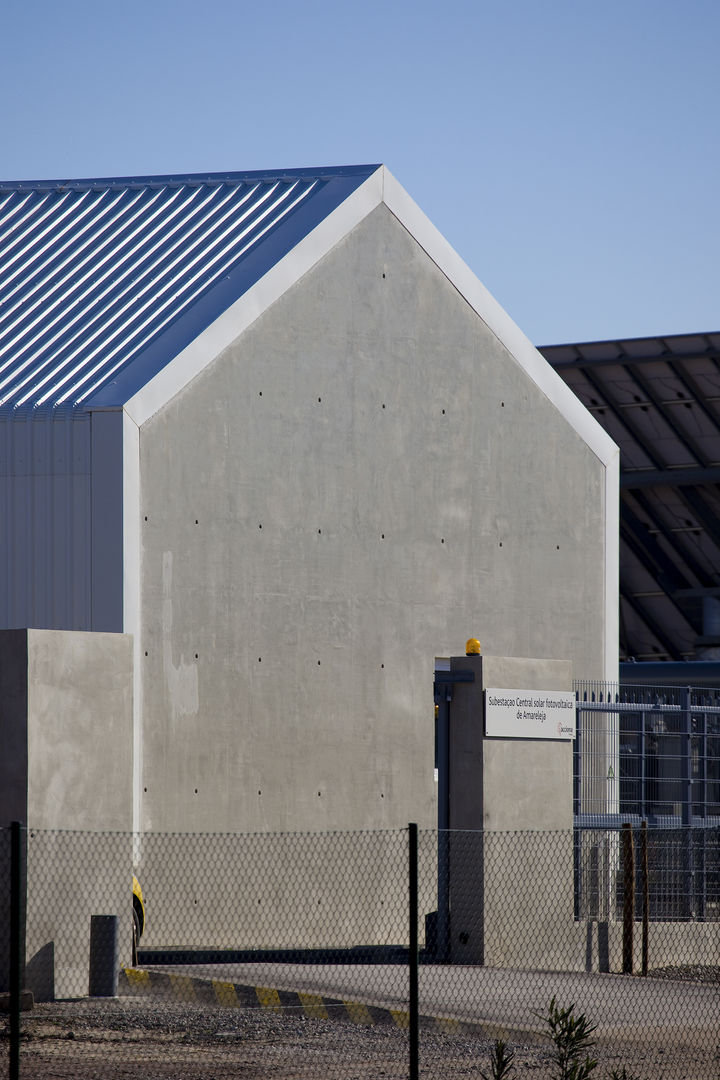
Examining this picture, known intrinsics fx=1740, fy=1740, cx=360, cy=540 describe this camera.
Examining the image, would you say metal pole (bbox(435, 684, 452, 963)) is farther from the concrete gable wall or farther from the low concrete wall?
the low concrete wall

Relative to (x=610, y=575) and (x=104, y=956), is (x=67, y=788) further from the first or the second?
(x=610, y=575)

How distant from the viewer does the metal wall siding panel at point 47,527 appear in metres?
17.5

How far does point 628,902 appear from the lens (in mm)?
17484

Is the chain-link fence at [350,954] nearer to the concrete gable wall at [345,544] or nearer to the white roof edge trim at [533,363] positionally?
the concrete gable wall at [345,544]

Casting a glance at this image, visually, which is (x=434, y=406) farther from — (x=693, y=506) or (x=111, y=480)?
(x=693, y=506)

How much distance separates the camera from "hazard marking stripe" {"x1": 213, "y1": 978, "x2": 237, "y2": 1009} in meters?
14.1

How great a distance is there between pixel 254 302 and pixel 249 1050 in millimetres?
9196

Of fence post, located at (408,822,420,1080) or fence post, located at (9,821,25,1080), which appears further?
fence post, located at (408,822,420,1080)

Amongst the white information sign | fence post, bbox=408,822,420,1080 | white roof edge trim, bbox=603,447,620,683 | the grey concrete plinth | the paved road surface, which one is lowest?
the paved road surface

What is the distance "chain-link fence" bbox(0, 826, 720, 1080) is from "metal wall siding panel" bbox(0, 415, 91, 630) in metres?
2.57

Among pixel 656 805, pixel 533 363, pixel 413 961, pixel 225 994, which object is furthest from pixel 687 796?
pixel 413 961

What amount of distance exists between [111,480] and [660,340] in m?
14.7

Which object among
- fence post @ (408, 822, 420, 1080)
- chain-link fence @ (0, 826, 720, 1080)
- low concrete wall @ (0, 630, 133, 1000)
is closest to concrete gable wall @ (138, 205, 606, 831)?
chain-link fence @ (0, 826, 720, 1080)

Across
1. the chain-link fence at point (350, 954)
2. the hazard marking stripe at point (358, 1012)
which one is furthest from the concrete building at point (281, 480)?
the hazard marking stripe at point (358, 1012)
